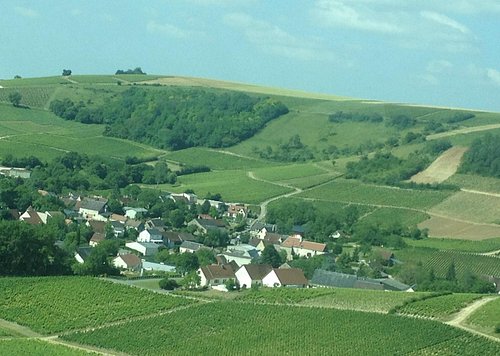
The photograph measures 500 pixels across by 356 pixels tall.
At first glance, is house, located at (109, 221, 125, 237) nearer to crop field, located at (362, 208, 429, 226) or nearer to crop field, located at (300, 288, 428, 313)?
crop field, located at (362, 208, 429, 226)

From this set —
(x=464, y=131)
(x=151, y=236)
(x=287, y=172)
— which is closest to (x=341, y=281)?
(x=151, y=236)

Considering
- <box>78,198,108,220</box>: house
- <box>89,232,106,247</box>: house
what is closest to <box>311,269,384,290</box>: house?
<box>89,232,106,247</box>: house

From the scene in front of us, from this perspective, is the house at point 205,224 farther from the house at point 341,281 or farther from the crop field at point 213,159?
the crop field at point 213,159

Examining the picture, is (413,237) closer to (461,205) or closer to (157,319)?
(461,205)

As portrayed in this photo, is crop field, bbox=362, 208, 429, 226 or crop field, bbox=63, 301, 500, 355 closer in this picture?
crop field, bbox=63, 301, 500, 355

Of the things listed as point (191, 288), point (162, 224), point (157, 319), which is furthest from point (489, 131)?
point (157, 319)
